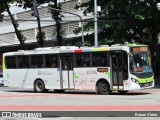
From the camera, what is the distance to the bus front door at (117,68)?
24734 mm

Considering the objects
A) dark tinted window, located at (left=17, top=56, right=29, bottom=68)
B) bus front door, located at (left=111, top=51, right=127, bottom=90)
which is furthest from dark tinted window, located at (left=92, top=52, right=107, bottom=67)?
dark tinted window, located at (left=17, top=56, right=29, bottom=68)

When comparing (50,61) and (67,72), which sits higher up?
(50,61)

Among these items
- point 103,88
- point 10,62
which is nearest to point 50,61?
point 10,62

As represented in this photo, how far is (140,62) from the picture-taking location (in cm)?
2511

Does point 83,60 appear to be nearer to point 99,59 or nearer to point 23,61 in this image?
point 99,59

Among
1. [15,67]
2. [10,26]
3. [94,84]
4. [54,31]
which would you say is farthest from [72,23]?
[94,84]

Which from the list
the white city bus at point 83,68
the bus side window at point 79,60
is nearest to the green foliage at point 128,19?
the white city bus at point 83,68

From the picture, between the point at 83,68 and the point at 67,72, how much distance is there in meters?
1.38

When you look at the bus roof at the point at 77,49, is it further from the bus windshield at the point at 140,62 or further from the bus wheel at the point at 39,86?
the bus wheel at the point at 39,86

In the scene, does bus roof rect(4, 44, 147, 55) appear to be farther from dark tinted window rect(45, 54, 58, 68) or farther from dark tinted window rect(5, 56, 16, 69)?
dark tinted window rect(5, 56, 16, 69)

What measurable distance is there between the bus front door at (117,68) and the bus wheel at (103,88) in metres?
0.48

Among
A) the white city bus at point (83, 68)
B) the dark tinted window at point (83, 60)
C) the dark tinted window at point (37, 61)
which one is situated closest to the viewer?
the white city bus at point (83, 68)

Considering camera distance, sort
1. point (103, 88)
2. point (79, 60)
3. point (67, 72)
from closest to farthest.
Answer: point (103, 88) < point (79, 60) < point (67, 72)

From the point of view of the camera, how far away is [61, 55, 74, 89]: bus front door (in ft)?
89.7
